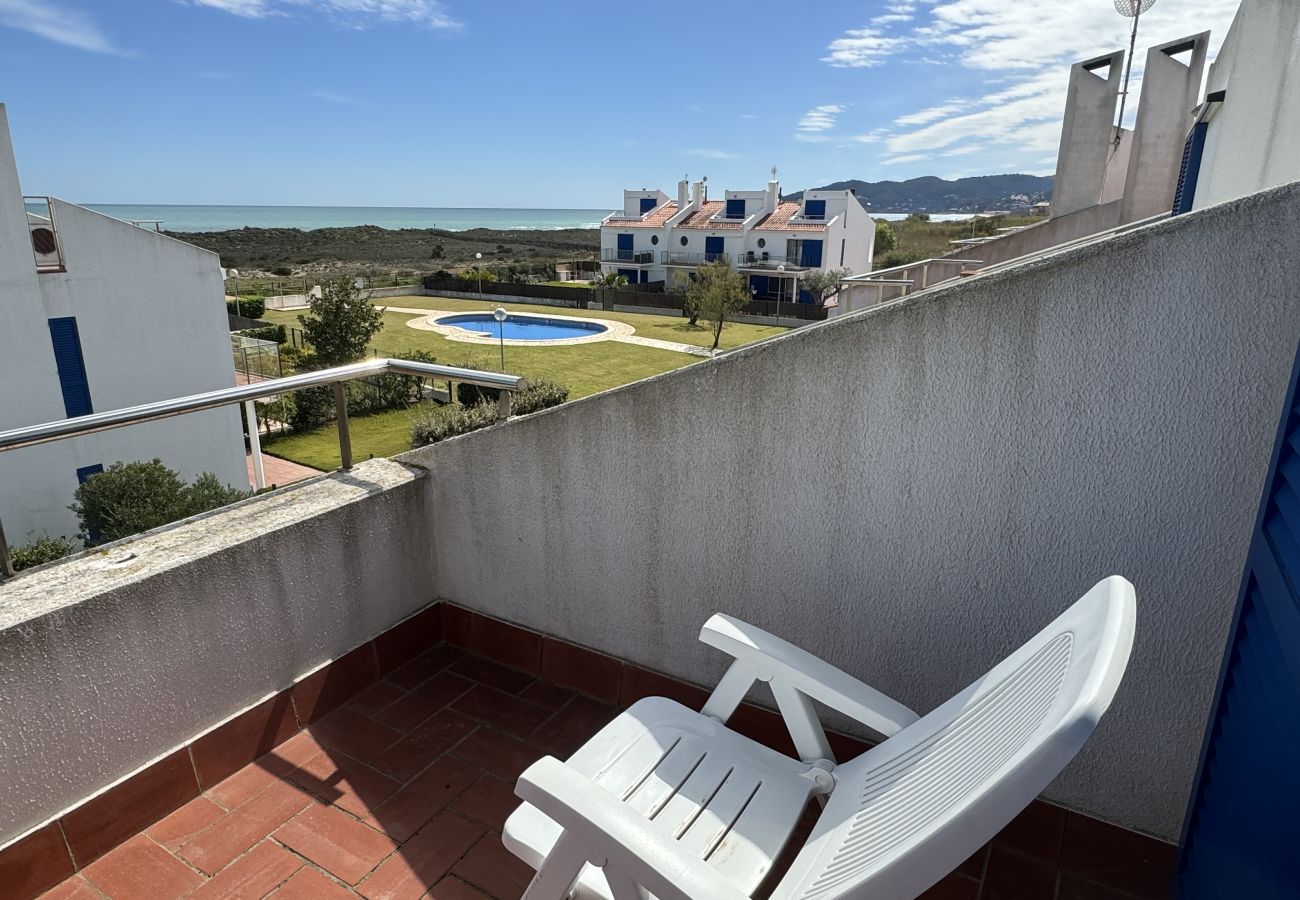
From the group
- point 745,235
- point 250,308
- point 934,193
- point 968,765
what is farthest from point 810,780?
point 934,193

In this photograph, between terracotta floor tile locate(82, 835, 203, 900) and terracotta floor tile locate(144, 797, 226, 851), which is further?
terracotta floor tile locate(144, 797, 226, 851)

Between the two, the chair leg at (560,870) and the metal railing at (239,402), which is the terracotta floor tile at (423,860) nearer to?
the chair leg at (560,870)

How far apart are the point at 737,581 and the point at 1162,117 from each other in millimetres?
10120

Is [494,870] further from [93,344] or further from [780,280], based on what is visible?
[780,280]

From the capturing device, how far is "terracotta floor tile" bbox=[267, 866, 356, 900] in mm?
1854

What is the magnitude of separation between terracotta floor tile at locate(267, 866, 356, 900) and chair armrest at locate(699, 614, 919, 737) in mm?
1194

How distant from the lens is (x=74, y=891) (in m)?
1.86

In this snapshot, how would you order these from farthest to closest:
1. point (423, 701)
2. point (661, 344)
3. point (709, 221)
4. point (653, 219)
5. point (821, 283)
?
1. point (653, 219)
2. point (709, 221)
3. point (821, 283)
4. point (661, 344)
5. point (423, 701)

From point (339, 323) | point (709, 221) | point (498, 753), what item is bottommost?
point (339, 323)

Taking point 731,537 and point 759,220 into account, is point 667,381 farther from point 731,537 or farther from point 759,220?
point 759,220

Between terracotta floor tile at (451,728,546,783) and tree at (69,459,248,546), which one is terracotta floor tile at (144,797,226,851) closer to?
terracotta floor tile at (451,728,546,783)

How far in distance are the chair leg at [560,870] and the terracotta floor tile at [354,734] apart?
51.7 inches

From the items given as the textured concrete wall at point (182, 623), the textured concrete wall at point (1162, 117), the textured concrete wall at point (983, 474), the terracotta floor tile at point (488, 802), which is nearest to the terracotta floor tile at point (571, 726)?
the terracotta floor tile at point (488, 802)

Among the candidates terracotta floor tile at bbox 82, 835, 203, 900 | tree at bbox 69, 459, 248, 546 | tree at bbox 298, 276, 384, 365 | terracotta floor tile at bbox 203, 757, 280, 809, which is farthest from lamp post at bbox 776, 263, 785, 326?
terracotta floor tile at bbox 82, 835, 203, 900
